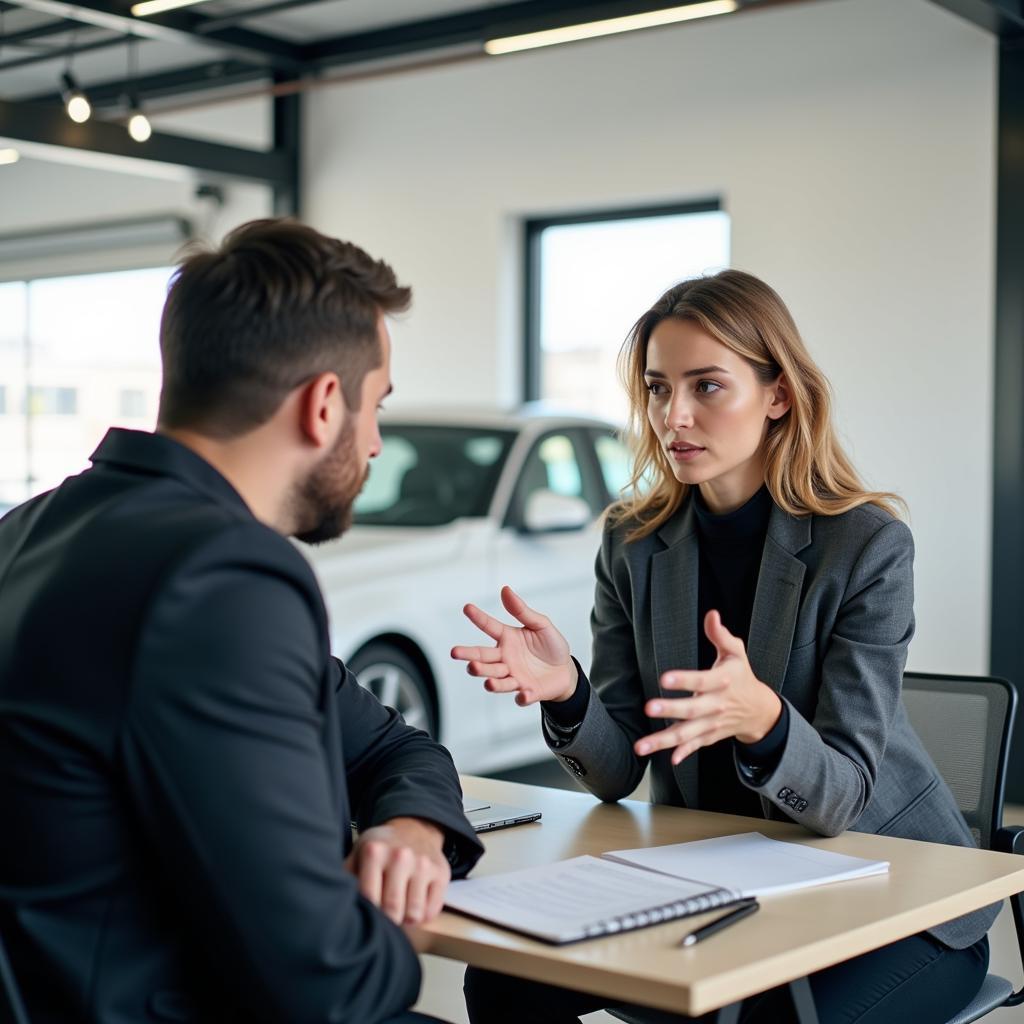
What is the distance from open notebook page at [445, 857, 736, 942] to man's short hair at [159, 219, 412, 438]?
0.55 meters

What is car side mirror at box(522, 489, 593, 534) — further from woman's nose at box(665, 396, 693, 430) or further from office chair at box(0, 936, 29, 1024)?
office chair at box(0, 936, 29, 1024)

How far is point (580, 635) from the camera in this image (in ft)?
19.5

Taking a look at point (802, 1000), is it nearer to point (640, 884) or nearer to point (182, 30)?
point (640, 884)

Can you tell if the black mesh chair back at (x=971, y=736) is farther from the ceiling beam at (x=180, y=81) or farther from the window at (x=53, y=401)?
the window at (x=53, y=401)

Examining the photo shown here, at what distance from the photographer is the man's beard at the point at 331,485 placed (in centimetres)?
156

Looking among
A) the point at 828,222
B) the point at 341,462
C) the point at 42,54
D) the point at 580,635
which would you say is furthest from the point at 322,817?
the point at 42,54

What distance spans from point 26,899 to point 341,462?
0.53 meters

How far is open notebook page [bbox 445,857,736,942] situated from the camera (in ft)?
4.94

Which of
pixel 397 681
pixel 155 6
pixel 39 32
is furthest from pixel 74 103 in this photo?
pixel 397 681

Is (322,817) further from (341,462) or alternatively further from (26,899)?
(341,462)

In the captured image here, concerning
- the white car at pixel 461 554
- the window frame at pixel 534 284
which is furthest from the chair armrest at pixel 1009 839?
the window frame at pixel 534 284

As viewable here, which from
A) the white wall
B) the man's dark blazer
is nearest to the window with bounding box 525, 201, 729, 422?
the white wall

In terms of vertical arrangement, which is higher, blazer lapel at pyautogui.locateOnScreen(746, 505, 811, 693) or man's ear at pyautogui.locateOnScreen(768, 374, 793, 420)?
man's ear at pyautogui.locateOnScreen(768, 374, 793, 420)

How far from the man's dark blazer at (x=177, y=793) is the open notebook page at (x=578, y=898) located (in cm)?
17
